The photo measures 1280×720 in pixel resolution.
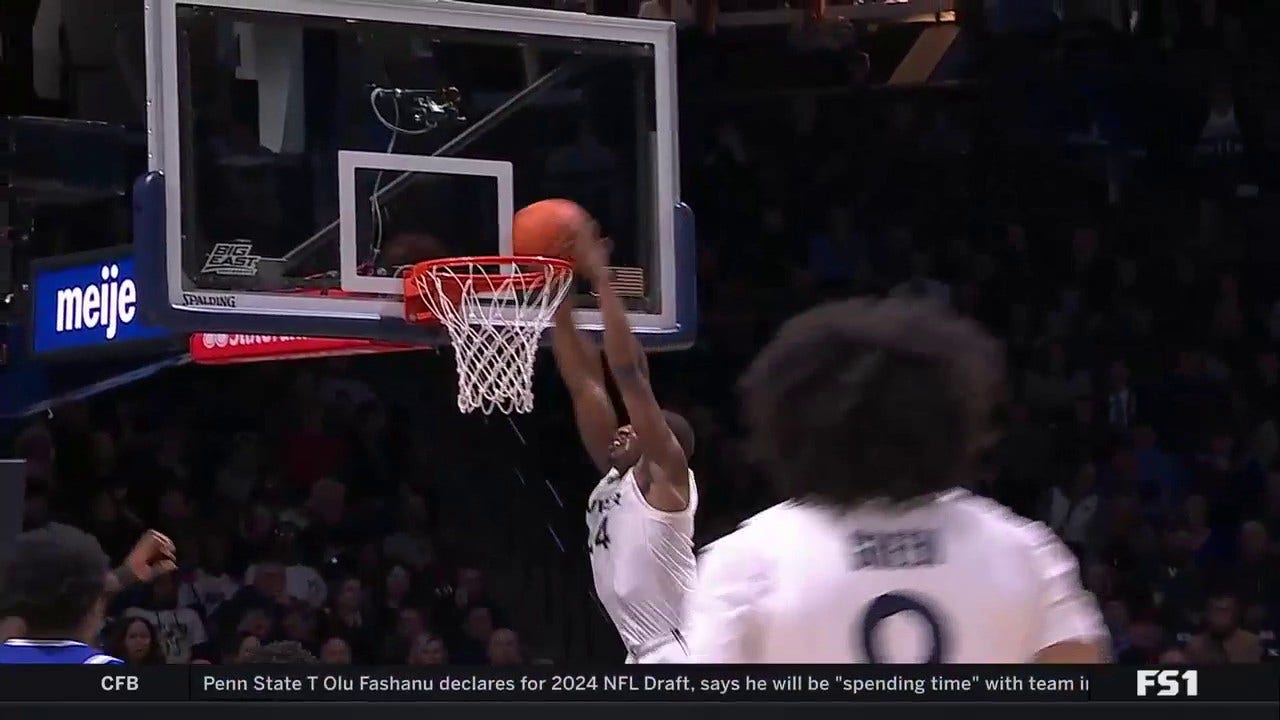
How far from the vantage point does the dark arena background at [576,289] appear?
4500mm

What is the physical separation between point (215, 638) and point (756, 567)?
212 inches

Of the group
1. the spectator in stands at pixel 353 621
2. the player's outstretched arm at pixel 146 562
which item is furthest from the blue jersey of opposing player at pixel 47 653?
the spectator in stands at pixel 353 621

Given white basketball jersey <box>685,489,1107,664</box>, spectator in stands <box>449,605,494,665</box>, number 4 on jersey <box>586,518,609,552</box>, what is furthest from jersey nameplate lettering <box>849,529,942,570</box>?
spectator in stands <box>449,605,494,665</box>

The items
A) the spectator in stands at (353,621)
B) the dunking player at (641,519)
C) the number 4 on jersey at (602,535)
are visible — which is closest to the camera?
the dunking player at (641,519)

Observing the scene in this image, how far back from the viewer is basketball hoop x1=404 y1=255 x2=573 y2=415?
426 cm

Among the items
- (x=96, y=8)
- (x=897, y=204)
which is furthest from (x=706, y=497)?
(x=96, y=8)

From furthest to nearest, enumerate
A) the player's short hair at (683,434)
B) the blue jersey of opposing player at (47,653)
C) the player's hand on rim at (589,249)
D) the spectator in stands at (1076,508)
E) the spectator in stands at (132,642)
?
the spectator in stands at (1076,508) < the spectator in stands at (132,642) < the player's hand on rim at (589,249) < the player's short hair at (683,434) < the blue jersey of opposing player at (47,653)

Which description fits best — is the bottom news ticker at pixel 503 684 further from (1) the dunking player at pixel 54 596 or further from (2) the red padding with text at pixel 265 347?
(2) the red padding with text at pixel 265 347

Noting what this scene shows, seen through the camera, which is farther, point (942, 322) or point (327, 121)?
point (327, 121)

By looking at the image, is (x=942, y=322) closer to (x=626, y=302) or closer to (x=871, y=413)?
(x=871, y=413)

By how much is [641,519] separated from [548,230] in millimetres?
1023

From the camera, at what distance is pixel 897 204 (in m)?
8.17

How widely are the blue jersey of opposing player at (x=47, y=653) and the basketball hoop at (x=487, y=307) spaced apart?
4.83 feet

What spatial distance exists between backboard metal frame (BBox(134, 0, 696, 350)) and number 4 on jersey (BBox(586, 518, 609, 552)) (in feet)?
2.94
